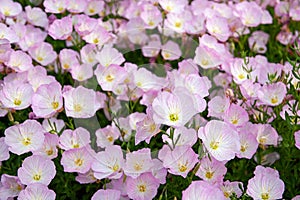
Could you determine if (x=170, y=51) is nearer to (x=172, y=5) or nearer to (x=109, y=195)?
(x=172, y=5)

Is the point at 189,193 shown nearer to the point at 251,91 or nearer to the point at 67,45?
the point at 251,91

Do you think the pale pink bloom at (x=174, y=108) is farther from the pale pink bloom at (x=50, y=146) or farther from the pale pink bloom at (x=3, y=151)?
the pale pink bloom at (x=3, y=151)

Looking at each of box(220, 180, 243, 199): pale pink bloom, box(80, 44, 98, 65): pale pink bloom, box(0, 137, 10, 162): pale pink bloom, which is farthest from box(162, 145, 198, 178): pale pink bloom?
box(80, 44, 98, 65): pale pink bloom

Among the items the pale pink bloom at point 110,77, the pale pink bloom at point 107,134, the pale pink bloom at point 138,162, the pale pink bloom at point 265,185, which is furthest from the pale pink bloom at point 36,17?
the pale pink bloom at point 265,185

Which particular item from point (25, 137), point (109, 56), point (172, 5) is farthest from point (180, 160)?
point (172, 5)

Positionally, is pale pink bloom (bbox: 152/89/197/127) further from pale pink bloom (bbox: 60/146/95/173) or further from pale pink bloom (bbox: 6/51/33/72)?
pale pink bloom (bbox: 6/51/33/72)
